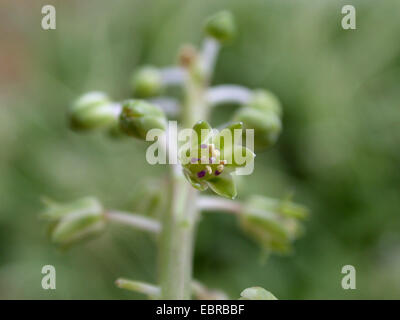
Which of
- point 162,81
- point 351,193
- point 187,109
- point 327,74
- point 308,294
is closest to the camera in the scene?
point 187,109

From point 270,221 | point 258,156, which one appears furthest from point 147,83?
point 258,156

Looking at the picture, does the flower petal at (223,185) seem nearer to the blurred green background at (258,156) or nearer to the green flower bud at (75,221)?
the green flower bud at (75,221)

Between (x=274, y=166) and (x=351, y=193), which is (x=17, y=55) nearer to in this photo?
(x=274, y=166)

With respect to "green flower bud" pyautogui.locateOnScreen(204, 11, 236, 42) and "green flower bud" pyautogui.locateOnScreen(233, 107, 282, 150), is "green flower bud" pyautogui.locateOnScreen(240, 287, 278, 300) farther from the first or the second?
"green flower bud" pyautogui.locateOnScreen(204, 11, 236, 42)

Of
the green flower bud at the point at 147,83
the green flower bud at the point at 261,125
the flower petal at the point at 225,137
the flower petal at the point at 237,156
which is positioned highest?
the green flower bud at the point at 147,83

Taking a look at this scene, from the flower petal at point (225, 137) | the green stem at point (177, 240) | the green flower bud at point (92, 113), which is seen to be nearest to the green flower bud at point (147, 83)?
the green flower bud at point (92, 113)

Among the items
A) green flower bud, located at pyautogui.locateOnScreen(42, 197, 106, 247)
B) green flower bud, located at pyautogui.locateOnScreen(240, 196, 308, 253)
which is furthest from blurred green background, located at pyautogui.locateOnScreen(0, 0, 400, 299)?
green flower bud, located at pyautogui.locateOnScreen(42, 197, 106, 247)

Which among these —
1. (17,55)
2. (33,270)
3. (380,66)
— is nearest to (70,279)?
(33,270)
